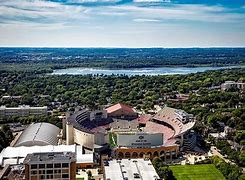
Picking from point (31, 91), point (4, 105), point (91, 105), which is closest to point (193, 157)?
point (91, 105)

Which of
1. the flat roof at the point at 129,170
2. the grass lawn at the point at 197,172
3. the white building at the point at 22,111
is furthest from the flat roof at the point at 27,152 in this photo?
the white building at the point at 22,111

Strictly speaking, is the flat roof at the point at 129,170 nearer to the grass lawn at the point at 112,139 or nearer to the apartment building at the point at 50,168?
the apartment building at the point at 50,168

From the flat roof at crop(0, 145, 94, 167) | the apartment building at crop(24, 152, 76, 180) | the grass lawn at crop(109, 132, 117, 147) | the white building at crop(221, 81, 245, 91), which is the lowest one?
the grass lawn at crop(109, 132, 117, 147)

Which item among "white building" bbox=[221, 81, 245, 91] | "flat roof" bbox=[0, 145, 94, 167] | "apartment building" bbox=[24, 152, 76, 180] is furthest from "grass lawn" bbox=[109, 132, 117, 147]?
"white building" bbox=[221, 81, 245, 91]

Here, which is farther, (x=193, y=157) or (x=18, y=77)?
(x=18, y=77)

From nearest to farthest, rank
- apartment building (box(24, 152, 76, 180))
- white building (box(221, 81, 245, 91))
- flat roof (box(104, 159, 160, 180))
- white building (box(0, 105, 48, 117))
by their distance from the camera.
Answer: apartment building (box(24, 152, 76, 180)), flat roof (box(104, 159, 160, 180)), white building (box(0, 105, 48, 117)), white building (box(221, 81, 245, 91))

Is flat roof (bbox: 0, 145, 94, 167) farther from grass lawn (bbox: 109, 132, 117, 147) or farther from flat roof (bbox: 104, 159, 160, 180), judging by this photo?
flat roof (bbox: 104, 159, 160, 180)

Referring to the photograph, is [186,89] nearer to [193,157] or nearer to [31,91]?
[31,91]

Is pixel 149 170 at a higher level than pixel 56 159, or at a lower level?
lower
